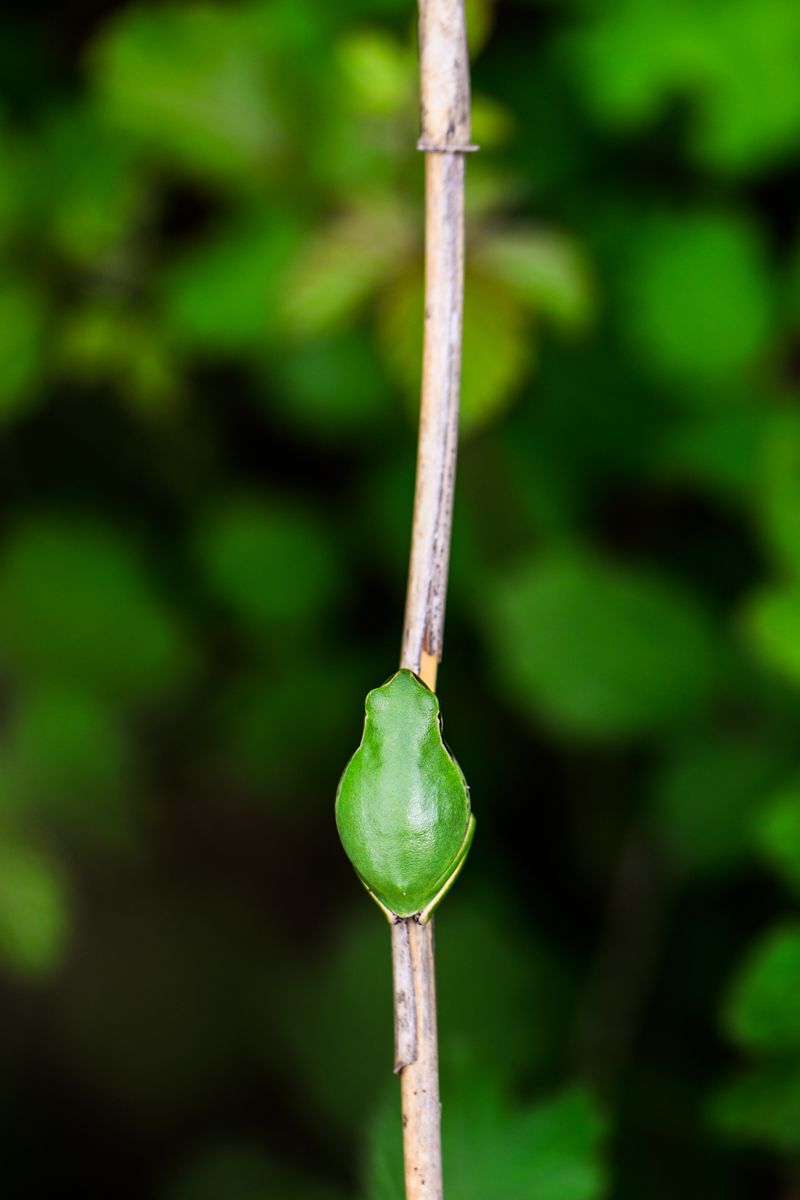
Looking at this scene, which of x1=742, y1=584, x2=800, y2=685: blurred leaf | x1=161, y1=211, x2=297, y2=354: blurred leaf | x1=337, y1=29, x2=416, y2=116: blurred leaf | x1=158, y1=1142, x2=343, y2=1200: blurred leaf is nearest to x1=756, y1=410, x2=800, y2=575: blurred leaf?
x1=742, y1=584, x2=800, y2=685: blurred leaf

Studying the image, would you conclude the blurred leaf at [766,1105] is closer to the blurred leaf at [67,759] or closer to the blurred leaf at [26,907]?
the blurred leaf at [26,907]

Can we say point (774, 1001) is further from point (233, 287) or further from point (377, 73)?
point (233, 287)

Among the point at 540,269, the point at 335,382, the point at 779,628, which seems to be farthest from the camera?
the point at 335,382

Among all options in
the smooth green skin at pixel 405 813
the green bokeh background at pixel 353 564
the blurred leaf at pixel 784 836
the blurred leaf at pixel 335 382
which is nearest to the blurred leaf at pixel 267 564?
the green bokeh background at pixel 353 564

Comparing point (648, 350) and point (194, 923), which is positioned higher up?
point (648, 350)

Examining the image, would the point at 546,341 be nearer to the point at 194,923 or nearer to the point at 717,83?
the point at 717,83

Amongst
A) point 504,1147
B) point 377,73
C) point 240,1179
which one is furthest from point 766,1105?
point 240,1179

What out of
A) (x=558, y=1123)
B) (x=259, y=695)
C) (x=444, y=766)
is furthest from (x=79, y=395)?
(x=444, y=766)
